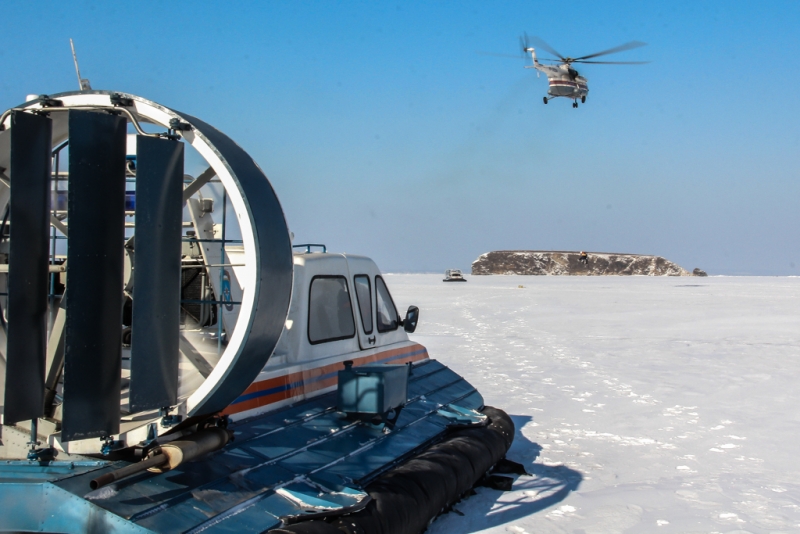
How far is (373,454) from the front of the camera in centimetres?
441

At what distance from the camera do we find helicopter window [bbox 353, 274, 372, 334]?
225 inches

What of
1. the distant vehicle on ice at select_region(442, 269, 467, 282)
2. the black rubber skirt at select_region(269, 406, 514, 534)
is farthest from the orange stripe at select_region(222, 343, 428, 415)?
the distant vehicle on ice at select_region(442, 269, 467, 282)

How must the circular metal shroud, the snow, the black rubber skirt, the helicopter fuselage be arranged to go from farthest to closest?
the helicopter fuselage < the snow < the black rubber skirt < the circular metal shroud

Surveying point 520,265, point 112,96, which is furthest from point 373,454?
point 520,265

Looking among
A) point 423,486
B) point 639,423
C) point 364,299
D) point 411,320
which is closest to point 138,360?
point 423,486

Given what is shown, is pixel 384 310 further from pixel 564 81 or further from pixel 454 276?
pixel 454 276

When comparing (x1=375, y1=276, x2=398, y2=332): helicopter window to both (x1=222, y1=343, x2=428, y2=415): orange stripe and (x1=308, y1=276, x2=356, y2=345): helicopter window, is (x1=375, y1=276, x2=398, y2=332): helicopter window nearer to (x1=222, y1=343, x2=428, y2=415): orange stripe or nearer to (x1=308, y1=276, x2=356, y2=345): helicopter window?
(x1=222, y1=343, x2=428, y2=415): orange stripe

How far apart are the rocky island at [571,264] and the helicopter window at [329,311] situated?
262 feet

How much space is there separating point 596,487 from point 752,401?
427 centimetres

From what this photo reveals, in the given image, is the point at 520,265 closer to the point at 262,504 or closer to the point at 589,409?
the point at 589,409

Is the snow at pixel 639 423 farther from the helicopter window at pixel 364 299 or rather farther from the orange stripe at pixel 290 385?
the helicopter window at pixel 364 299

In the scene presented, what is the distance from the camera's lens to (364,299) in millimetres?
5785

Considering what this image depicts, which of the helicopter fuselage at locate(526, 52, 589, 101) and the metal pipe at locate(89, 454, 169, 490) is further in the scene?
the helicopter fuselage at locate(526, 52, 589, 101)

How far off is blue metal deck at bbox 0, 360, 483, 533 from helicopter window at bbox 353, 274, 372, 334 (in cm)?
86
